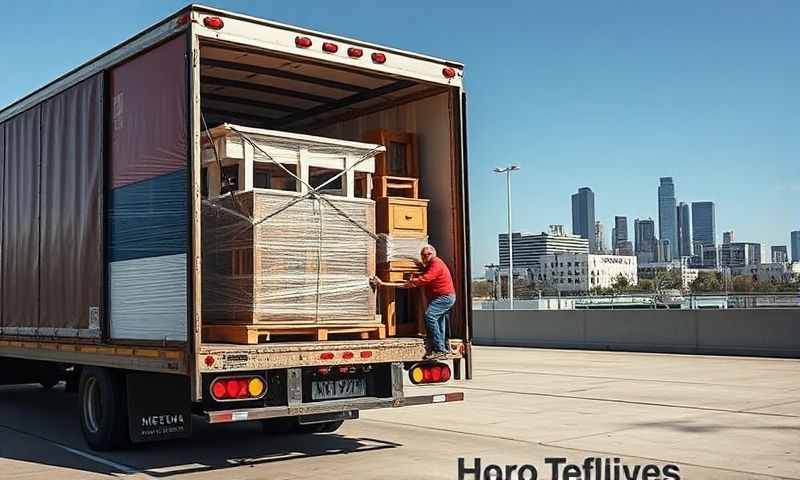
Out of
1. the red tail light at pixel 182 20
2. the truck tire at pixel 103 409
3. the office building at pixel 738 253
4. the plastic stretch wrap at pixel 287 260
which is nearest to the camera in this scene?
the red tail light at pixel 182 20

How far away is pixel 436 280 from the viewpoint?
356 inches

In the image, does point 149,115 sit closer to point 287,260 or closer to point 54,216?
point 287,260

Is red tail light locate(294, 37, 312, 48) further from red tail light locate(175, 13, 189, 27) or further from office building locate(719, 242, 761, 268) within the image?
office building locate(719, 242, 761, 268)

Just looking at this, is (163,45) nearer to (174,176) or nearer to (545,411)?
(174,176)

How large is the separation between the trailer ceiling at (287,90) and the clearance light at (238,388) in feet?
9.48

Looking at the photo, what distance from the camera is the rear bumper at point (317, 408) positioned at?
7.53m

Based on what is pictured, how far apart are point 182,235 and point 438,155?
3.18 metres

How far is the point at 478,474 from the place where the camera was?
805 cm

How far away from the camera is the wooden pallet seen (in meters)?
7.84

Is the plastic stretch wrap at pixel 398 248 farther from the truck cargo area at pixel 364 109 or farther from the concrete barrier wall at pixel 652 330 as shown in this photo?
the concrete barrier wall at pixel 652 330

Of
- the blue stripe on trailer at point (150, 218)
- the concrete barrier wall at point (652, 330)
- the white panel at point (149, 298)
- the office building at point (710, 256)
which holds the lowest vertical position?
the concrete barrier wall at point (652, 330)

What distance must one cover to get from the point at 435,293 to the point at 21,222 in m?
5.01

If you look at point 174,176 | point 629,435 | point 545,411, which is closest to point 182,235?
point 174,176

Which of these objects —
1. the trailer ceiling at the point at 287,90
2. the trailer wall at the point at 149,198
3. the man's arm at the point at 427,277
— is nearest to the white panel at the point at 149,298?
the trailer wall at the point at 149,198
